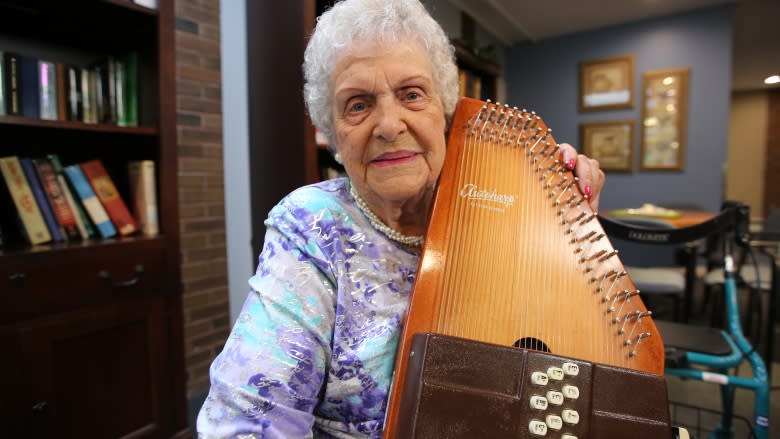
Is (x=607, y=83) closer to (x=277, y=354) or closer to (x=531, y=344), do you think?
(x=531, y=344)

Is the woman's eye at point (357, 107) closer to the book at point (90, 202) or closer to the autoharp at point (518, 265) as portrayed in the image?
the autoharp at point (518, 265)

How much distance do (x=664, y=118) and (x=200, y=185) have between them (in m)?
4.63

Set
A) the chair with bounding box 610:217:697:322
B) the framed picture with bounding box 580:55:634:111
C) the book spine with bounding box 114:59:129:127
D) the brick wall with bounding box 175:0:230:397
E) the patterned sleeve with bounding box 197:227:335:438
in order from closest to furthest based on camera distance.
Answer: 1. the patterned sleeve with bounding box 197:227:335:438
2. the book spine with bounding box 114:59:129:127
3. the brick wall with bounding box 175:0:230:397
4. the chair with bounding box 610:217:697:322
5. the framed picture with bounding box 580:55:634:111

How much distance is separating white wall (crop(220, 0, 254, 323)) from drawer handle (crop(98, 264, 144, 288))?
73 cm

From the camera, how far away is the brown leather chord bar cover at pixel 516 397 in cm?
52

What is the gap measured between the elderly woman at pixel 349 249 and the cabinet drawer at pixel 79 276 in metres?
1.03

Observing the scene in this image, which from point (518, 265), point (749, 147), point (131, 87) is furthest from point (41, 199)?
point (749, 147)

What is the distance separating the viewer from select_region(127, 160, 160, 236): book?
1632 mm

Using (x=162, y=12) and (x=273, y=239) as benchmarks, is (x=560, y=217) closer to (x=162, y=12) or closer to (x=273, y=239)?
(x=273, y=239)

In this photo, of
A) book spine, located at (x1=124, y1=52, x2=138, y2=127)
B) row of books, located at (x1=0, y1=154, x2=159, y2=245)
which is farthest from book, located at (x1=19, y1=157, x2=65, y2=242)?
book spine, located at (x1=124, y1=52, x2=138, y2=127)

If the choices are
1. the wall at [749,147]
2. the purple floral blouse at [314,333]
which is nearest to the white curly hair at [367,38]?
the purple floral blouse at [314,333]

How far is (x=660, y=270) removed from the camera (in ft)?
9.28

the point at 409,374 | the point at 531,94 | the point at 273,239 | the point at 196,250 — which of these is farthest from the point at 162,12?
the point at 531,94

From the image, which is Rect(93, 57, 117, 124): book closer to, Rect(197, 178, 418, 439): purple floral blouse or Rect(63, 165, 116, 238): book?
Rect(63, 165, 116, 238): book
